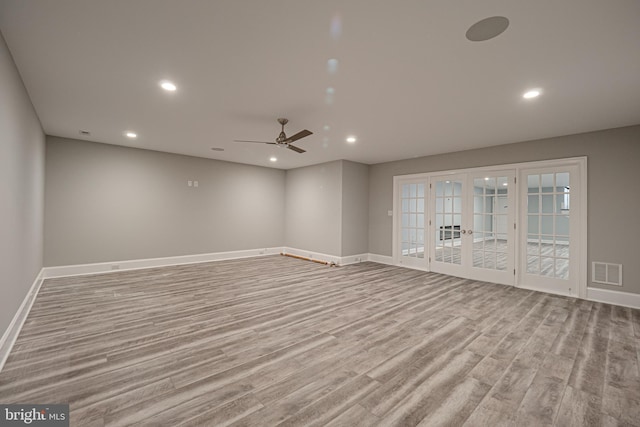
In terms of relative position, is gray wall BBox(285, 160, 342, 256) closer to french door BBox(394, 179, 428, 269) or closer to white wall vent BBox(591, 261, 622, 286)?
french door BBox(394, 179, 428, 269)

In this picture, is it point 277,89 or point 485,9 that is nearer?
point 485,9

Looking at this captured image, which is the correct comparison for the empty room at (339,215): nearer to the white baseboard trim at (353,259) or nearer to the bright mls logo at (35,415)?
the bright mls logo at (35,415)

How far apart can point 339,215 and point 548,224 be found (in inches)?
152

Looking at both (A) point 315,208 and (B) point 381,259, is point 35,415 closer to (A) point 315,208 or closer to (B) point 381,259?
(A) point 315,208

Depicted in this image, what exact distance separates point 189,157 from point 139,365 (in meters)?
5.18

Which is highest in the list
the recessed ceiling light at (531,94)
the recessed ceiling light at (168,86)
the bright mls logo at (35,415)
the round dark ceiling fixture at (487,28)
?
the recessed ceiling light at (168,86)

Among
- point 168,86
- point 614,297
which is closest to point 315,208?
point 168,86

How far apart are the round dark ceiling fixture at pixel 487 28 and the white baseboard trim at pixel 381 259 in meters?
5.19

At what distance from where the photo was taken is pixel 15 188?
8.84 ft

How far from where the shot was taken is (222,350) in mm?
2443

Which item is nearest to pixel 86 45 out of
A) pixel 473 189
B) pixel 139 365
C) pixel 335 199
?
pixel 139 365

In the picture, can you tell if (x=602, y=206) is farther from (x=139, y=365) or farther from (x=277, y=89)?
(x=139, y=365)

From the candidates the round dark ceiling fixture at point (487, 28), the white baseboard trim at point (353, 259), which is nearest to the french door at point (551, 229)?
the white baseboard trim at point (353, 259)

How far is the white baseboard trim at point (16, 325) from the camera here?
2.26 m
